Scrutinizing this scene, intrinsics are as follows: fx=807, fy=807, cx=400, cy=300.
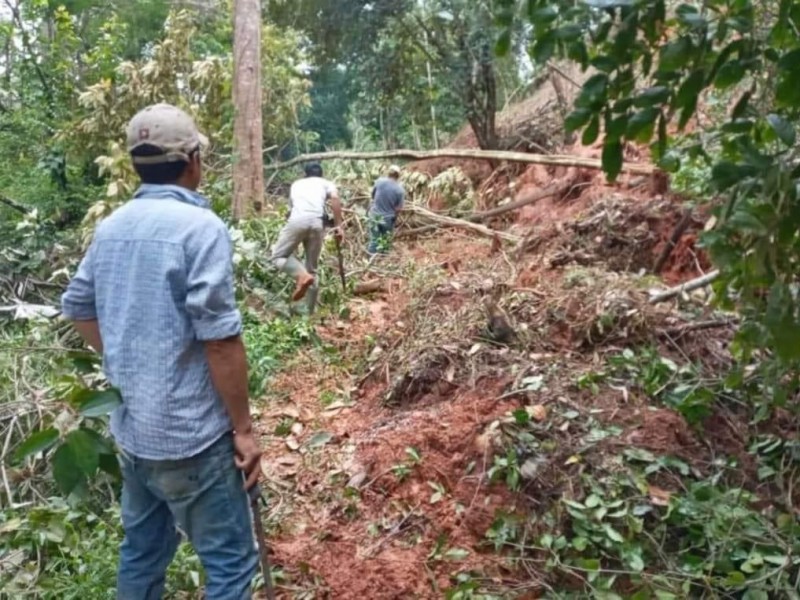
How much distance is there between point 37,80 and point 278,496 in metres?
10.9

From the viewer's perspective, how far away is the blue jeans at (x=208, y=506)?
2.28m

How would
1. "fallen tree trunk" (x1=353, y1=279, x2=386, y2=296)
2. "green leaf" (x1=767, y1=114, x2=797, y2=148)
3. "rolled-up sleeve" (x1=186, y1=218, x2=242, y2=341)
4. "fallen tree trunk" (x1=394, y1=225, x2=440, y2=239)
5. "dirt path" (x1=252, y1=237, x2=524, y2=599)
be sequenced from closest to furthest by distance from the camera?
"green leaf" (x1=767, y1=114, x2=797, y2=148) → "rolled-up sleeve" (x1=186, y1=218, x2=242, y2=341) → "dirt path" (x1=252, y1=237, x2=524, y2=599) → "fallen tree trunk" (x1=353, y1=279, x2=386, y2=296) → "fallen tree trunk" (x1=394, y1=225, x2=440, y2=239)

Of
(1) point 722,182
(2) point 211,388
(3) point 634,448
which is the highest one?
(1) point 722,182

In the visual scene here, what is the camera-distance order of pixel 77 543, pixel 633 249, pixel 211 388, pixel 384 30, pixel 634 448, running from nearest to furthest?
1. pixel 211 388
2. pixel 77 543
3. pixel 634 448
4. pixel 633 249
5. pixel 384 30

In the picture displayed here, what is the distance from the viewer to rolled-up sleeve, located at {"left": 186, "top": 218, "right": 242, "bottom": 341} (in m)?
2.12

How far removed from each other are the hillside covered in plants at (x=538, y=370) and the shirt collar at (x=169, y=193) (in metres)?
0.57

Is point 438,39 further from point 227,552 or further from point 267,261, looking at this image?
point 227,552

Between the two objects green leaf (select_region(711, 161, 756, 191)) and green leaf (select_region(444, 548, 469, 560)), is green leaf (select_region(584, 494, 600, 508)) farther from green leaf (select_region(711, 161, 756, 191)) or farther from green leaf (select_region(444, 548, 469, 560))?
green leaf (select_region(711, 161, 756, 191))

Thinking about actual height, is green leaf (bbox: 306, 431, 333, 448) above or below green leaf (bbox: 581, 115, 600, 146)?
below

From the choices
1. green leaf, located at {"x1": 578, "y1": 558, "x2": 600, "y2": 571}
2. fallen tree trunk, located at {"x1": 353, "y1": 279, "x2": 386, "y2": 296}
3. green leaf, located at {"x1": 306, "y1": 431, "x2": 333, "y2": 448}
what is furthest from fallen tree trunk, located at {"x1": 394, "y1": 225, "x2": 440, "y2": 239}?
green leaf, located at {"x1": 578, "y1": 558, "x2": 600, "y2": 571}

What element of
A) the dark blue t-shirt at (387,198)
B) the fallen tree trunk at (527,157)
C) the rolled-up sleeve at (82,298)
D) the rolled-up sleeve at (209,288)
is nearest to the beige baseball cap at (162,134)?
the rolled-up sleeve at (209,288)

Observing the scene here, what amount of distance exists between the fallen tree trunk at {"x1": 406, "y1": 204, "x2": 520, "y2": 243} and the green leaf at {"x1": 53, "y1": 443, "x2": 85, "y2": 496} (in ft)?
20.5

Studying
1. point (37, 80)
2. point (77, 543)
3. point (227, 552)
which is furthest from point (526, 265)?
point (37, 80)

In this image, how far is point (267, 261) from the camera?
7191mm
